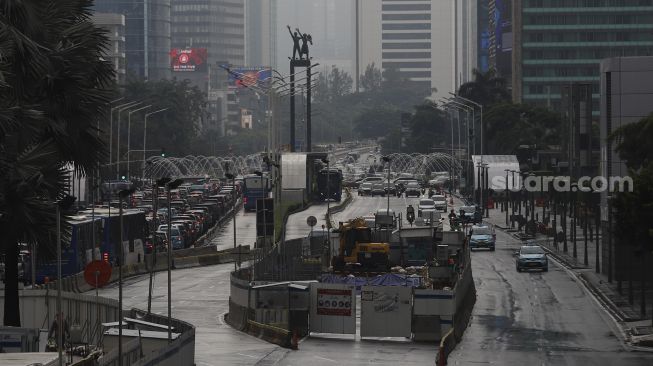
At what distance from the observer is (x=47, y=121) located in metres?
42.7

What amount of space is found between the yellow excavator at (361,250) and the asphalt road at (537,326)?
5.12m

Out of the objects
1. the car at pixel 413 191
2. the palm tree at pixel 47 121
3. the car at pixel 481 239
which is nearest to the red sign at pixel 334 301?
the palm tree at pixel 47 121

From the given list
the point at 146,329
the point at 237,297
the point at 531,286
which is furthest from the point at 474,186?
the point at 146,329

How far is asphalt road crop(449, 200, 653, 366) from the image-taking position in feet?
161

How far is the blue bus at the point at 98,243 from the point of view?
6825cm

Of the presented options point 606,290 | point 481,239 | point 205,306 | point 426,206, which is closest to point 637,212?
point 606,290

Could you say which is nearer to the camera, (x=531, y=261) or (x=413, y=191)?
(x=531, y=261)

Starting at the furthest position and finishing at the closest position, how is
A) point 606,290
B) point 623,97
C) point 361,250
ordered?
point 623,97
point 361,250
point 606,290

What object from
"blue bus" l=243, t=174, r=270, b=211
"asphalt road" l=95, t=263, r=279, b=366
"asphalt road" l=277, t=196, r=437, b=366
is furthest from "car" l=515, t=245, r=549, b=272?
"blue bus" l=243, t=174, r=270, b=211

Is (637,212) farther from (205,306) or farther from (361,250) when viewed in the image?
(361,250)

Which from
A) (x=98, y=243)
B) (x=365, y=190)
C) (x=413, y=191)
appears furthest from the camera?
(x=365, y=190)

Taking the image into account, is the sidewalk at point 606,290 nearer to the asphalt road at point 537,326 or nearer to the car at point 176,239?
the asphalt road at point 537,326

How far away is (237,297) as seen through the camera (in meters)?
56.7

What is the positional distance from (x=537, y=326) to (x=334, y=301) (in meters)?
9.77
